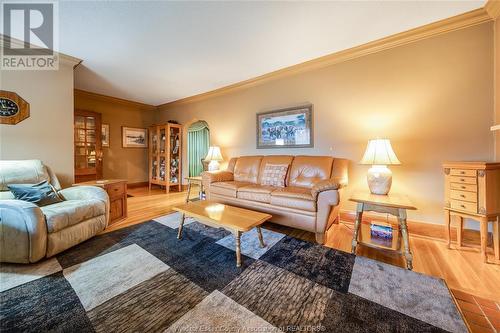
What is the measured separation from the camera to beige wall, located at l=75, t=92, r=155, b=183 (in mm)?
4559

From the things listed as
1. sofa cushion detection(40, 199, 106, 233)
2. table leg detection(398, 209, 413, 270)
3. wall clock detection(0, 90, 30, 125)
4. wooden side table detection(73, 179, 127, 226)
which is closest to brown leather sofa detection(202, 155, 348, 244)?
table leg detection(398, 209, 413, 270)

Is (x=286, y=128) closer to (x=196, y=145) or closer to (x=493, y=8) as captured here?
(x=493, y=8)

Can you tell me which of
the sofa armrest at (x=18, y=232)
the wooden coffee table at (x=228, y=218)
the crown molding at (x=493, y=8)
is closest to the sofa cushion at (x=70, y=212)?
the sofa armrest at (x=18, y=232)

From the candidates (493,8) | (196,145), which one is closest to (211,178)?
(196,145)

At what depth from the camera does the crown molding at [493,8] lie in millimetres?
1777

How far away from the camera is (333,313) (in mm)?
1163

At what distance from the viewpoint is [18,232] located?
5.20ft

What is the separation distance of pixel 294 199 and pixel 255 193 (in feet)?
1.91

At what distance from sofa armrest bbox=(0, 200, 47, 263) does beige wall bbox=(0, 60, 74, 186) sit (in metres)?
1.36

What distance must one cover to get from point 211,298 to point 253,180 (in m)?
2.12

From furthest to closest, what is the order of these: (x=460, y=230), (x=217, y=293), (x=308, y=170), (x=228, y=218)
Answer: (x=308, y=170) < (x=460, y=230) < (x=228, y=218) < (x=217, y=293)

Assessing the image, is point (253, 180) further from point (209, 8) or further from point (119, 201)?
point (209, 8)

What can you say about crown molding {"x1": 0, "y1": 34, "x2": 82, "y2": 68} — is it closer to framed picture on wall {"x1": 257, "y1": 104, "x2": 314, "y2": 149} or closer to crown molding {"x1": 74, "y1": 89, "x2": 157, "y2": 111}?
crown molding {"x1": 74, "y1": 89, "x2": 157, "y2": 111}

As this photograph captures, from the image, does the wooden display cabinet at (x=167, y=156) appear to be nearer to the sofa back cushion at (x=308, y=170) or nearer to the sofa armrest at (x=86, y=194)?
the sofa armrest at (x=86, y=194)
